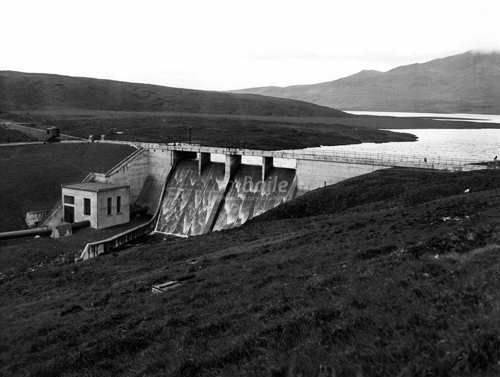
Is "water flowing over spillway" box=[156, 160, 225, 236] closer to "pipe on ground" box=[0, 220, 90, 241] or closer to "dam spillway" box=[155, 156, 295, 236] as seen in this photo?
"dam spillway" box=[155, 156, 295, 236]

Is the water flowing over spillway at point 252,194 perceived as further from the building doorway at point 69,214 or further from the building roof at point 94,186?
the building doorway at point 69,214

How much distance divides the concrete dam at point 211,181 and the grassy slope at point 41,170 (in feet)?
16.4

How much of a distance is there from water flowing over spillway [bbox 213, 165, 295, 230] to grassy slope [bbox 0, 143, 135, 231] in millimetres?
25854

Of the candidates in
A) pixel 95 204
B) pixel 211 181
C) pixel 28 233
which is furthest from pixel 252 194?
pixel 28 233

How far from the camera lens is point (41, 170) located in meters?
85.1

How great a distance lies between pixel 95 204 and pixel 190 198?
1432 centimetres

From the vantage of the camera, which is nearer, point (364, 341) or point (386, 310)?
point (364, 341)

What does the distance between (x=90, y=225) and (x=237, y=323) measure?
6073 centimetres

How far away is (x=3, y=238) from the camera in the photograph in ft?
207

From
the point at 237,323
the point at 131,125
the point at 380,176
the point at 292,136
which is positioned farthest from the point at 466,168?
the point at 131,125

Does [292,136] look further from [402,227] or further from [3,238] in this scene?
[402,227]

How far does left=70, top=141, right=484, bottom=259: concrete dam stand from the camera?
69688mm

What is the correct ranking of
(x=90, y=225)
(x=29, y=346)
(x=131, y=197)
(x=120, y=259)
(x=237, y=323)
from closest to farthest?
(x=237, y=323)
(x=29, y=346)
(x=120, y=259)
(x=90, y=225)
(x=131, y=197)

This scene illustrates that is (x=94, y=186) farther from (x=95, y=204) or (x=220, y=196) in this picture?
(x=220, y=196)
